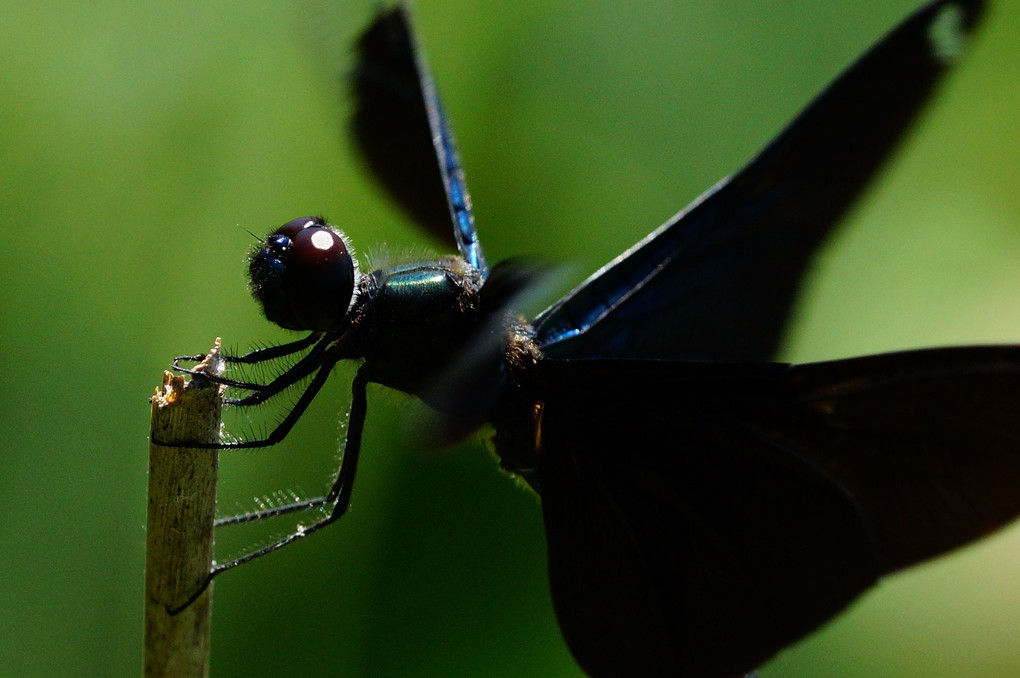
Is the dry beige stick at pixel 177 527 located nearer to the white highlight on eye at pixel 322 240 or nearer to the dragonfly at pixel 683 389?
the dragonfly at pixel 683 389

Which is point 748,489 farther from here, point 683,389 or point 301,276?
point 301,276

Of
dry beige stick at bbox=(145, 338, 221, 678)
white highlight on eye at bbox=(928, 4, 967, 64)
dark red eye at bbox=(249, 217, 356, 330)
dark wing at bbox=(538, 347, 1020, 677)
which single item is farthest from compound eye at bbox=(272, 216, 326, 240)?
white highlight on eye at bbox=(928, 4, 967, 64)

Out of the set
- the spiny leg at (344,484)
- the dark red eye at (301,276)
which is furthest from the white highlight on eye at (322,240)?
the spiny leg at (344,484)

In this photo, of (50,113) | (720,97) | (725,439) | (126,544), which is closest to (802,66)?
(720,97)

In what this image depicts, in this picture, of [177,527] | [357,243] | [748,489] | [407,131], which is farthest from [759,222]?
[177,527]

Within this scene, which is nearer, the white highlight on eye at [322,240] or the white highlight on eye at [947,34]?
the white highlight on eye at [322,240]

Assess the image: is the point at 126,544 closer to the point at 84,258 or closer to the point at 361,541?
the point at 361,541

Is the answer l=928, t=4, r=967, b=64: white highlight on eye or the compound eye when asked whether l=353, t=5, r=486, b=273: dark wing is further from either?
l=928, t=4, r=967, b=64: white highlight on eye
